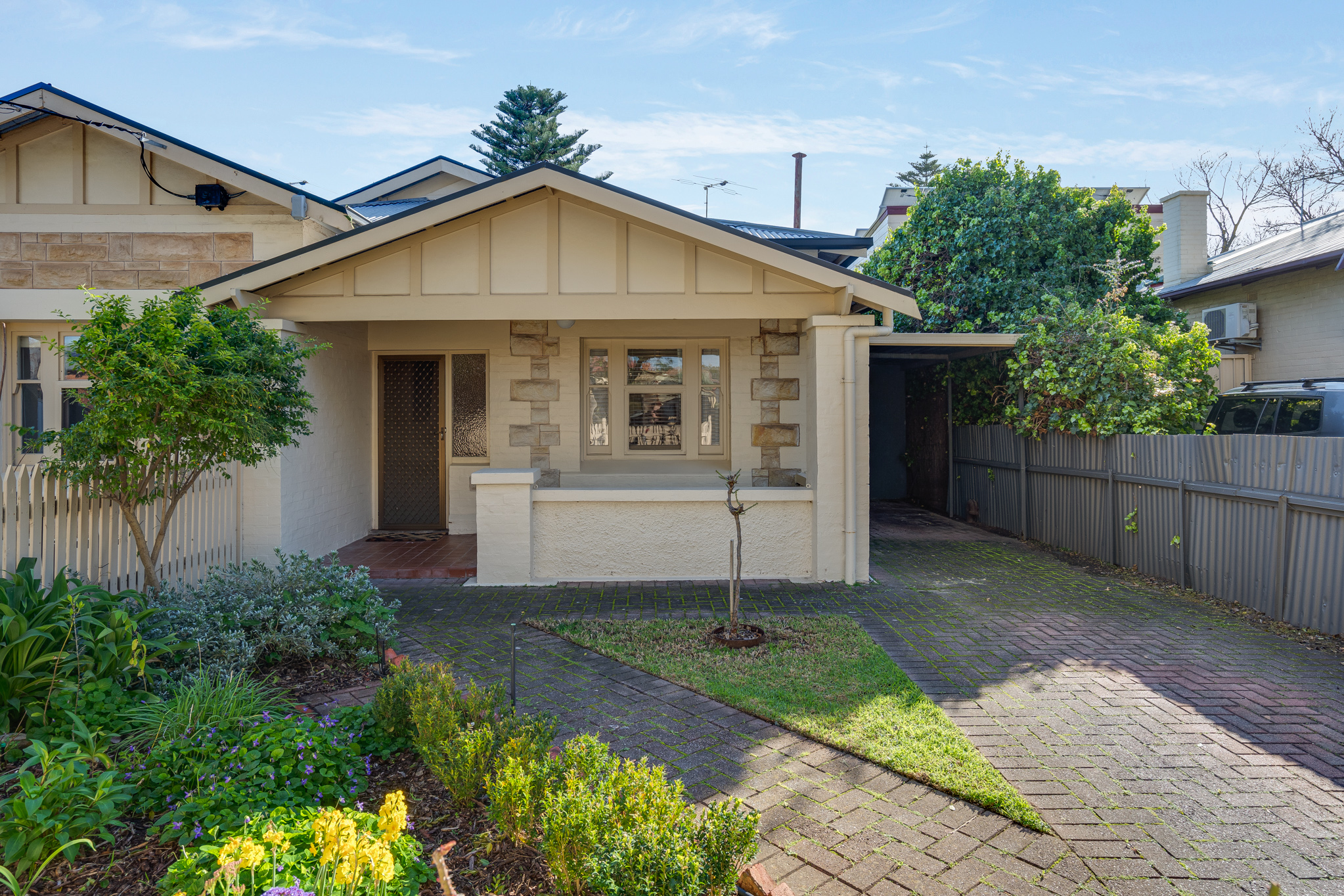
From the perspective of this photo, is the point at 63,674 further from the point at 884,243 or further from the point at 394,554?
the point at 884,243

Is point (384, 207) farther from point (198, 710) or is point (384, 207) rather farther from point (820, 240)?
point (198, 710)

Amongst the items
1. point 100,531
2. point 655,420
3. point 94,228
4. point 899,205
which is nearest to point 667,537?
point 655,420

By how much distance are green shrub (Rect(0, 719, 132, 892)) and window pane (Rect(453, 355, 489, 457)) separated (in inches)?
287

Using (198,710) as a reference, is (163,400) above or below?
above

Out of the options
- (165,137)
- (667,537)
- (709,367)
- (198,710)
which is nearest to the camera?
(198,710)

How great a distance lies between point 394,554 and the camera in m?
8.82

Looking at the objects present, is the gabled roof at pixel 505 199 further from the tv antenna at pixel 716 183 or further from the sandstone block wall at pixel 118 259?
the tv antenna at pixel 716 183

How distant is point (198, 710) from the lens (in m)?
3.44

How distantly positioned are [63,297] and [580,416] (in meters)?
5.47

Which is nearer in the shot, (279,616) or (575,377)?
(279,616)

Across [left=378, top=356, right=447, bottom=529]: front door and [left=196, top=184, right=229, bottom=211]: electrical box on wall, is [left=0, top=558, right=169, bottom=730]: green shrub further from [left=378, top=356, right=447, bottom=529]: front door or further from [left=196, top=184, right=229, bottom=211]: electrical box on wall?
[left=378, top=356, right=447, bottom=529]: front door

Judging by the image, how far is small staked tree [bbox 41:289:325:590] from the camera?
15.1ft

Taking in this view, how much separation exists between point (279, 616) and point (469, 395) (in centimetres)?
563

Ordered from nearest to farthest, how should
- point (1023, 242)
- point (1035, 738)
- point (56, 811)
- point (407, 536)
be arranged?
point (56, 811), point (1035, 738), point (407, 536), point (1023, 242)
